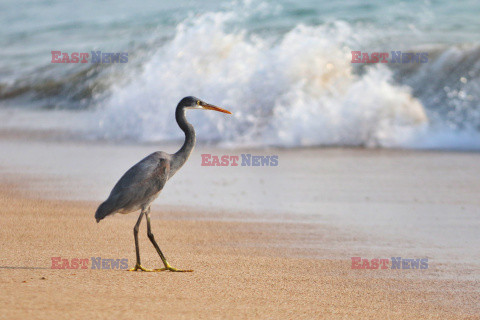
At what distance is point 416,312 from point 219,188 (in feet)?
13.1

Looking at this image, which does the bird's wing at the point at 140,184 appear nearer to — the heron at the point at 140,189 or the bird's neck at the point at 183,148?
the heron at the point at 140,189

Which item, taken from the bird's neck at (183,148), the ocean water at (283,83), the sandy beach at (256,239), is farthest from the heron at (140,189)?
the ocean water at (283,83)

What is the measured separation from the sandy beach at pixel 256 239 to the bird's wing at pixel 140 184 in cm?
47

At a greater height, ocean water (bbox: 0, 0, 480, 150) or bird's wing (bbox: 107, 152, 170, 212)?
ocean water (bbox: 0, 0, 480, 150)

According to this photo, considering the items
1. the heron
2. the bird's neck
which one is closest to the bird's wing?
the heron

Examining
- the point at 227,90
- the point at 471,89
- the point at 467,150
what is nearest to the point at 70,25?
the point at 227,90

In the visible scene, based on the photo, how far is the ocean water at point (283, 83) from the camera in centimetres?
1140

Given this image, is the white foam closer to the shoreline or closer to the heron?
the shoreline

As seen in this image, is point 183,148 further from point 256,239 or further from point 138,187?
→ point 256,239

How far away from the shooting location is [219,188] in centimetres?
809

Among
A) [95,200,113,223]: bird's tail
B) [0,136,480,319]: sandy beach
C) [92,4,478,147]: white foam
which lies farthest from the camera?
[92,4,478,147]: white foam

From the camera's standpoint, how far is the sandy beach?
425 cm

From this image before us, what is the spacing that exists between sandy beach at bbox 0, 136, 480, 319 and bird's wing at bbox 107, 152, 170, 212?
47 cm

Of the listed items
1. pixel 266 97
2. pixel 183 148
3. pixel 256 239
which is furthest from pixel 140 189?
pixel 266 97
